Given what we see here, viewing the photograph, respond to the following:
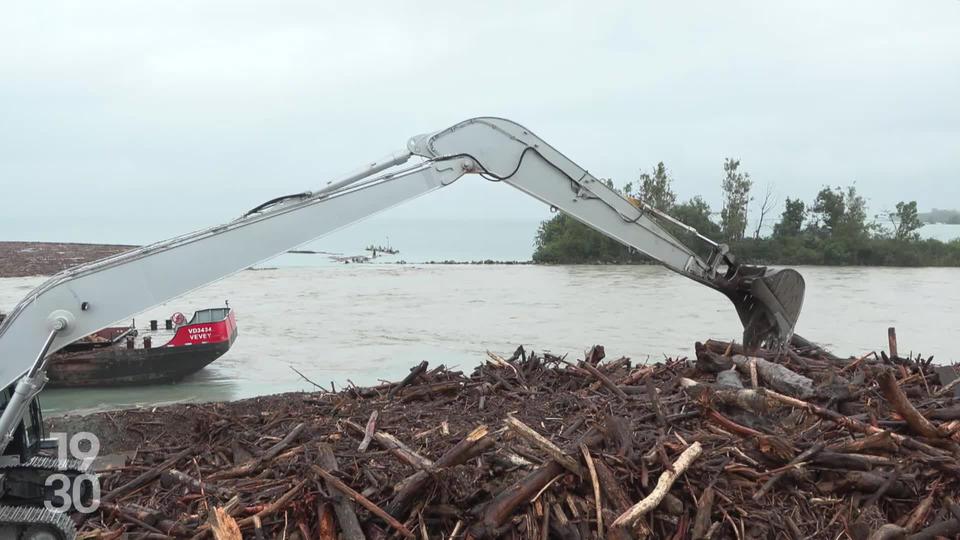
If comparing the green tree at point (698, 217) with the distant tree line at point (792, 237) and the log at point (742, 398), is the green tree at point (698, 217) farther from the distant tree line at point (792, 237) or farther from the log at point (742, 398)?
the log at point (742, 398)

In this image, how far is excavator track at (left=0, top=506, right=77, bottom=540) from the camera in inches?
171

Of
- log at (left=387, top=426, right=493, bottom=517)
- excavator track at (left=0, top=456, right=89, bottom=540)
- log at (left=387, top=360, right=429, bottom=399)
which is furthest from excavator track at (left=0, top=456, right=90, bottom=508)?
log at (left=387, top=360, right=429, bottom=399)

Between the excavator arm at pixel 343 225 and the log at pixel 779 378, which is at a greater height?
the excavator arm at pixel 343 225

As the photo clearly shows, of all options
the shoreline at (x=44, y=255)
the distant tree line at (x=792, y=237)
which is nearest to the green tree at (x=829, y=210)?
the distant tree line at (x=792, y=237)

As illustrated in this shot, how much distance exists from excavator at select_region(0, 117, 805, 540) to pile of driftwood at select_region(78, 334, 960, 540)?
0.52 metres

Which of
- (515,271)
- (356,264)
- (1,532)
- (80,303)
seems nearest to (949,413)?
(80,303)

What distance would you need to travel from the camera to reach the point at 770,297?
8.13 metres

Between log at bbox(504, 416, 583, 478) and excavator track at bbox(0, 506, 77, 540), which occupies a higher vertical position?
log at bbox(504, 416, 583, 478)

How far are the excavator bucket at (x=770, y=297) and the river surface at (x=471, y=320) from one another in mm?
8298

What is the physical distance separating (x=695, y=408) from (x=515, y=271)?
36713 mm

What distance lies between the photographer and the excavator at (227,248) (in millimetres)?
4316

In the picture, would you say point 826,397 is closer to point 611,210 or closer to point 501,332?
point 611,210

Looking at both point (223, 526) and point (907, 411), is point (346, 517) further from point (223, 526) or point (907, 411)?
point (907, 411)

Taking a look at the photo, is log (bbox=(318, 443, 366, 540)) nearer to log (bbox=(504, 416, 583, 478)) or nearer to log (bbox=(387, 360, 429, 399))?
log (bbox=(504, 416, 583, 478))
